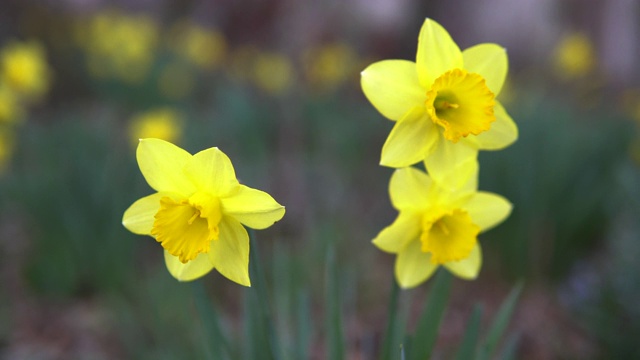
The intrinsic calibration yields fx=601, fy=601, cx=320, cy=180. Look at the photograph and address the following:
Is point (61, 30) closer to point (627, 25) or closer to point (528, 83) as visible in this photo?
point (528, 83)

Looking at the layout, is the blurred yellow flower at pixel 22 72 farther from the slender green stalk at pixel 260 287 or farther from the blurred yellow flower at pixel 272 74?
the slender green stalk at pixel 260 287

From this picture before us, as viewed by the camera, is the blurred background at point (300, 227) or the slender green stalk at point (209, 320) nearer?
the slender green stalk at point (209, 320)

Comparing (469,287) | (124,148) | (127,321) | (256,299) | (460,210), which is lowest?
(469,287)

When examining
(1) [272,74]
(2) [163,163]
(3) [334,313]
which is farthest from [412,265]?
(1) [272,74]

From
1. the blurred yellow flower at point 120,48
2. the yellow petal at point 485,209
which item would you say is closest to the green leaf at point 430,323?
the yellow petal at point 485,209

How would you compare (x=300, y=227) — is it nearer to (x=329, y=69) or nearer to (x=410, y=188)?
(x=410, y=188)

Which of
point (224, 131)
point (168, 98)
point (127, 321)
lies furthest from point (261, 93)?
point (127, 321)

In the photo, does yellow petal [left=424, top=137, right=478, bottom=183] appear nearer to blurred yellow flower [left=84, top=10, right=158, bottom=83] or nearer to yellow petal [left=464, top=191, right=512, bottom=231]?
yellow petal [left=464, top=191, right=512, bottom=231]
